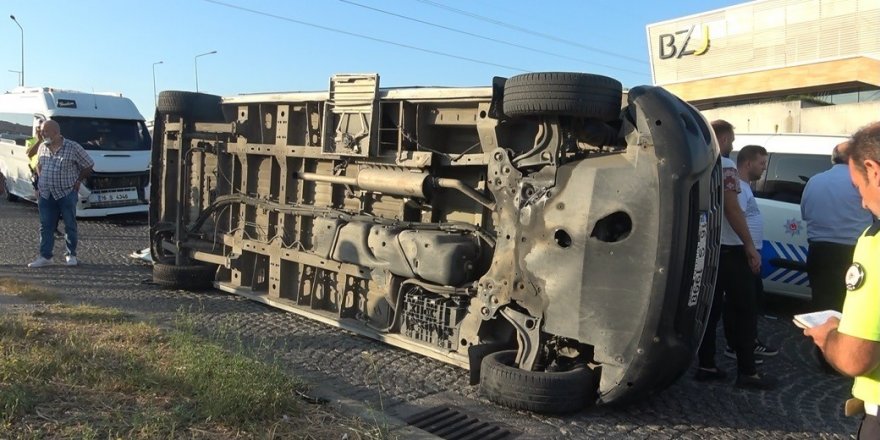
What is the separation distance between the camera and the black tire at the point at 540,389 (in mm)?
4289

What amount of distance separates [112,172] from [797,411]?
1307cm

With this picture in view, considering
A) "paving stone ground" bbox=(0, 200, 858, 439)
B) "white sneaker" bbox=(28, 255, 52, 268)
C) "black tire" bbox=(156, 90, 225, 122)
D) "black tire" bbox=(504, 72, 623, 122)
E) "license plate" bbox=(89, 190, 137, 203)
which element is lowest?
"paving stone ground" bbox=(0, 200, 858, 439)

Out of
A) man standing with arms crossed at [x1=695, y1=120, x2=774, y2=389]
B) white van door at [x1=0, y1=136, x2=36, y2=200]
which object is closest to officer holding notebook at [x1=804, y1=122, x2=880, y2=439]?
man standing with arms crossed at [x1=695, y1=120, x2=774, y2=389]

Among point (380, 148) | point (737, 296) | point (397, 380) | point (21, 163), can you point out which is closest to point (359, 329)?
point (397, 380)

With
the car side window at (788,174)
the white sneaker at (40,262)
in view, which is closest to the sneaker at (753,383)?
the car side window at (788,174)

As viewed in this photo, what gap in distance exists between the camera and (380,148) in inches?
238

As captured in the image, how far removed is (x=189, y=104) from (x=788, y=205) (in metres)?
6.92

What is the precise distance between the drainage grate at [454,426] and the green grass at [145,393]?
45 centimetres

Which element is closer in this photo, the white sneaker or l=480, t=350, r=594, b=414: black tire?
l=480, t=350, r=594, b=414: black tire

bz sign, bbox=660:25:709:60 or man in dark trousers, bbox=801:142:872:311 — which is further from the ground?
bz sign, bbox=660:25:709:60

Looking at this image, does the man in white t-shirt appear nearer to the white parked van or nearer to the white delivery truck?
the white parked van

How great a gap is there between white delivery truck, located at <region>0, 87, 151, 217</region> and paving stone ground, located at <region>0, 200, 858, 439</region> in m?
6.23

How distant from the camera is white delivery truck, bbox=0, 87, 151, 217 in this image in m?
13.9

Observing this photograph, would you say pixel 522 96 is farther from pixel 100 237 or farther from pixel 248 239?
pixel 100 237
